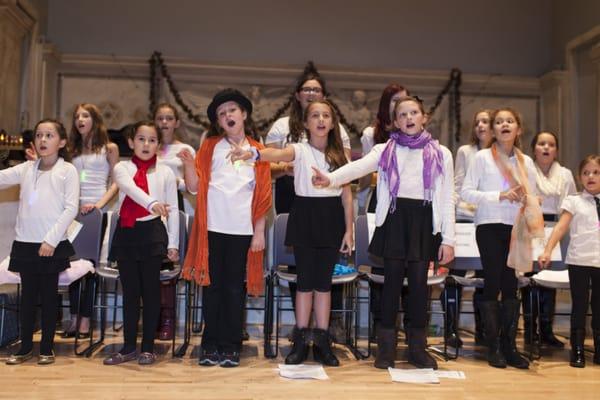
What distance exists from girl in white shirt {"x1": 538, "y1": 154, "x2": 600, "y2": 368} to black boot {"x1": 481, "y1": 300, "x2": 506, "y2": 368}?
0.40m

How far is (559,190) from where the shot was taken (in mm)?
4547

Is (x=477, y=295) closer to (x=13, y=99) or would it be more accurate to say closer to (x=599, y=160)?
(x=599, y=160)

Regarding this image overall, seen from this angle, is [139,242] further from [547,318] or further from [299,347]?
[547,318]

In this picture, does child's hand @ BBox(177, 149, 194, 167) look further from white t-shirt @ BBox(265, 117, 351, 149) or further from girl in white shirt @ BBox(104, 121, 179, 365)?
white t-shirt @ BBox(265, 117, 351, 149)

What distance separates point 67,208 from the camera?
362cm

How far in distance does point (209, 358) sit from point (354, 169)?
4.07 feet

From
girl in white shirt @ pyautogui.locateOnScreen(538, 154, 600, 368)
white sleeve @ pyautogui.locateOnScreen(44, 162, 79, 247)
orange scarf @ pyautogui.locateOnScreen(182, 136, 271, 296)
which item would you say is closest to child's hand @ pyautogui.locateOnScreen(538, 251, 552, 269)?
girl in white shirt @ pyautogui.locateOnScreen(538, 154, 600, 368)

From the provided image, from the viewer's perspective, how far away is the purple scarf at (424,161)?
357cm

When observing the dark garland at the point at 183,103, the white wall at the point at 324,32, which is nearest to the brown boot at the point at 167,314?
the dark garland at the point at 183,103

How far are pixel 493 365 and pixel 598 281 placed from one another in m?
0.84

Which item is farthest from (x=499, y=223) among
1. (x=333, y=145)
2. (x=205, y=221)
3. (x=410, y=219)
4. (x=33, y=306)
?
(x=33, y=306)

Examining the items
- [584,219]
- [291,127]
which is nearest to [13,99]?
[291,127]

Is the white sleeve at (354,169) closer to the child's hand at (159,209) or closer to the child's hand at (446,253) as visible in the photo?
the child's hand at (446,253)

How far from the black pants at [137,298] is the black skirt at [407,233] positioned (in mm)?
1196
